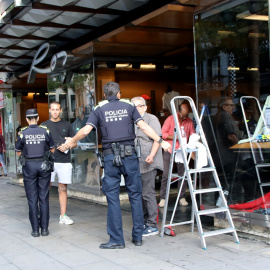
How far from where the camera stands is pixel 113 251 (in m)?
5.22

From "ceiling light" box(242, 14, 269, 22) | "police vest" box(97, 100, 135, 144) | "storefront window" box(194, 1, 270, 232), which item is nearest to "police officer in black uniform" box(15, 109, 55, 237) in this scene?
"police vest" box(97, 100, 135, 144)

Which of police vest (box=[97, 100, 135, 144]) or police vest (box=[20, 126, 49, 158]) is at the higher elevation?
police vest (box=[97, 100, 135, 144])

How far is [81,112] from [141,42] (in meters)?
2.14

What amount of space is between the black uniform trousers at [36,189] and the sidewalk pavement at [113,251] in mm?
269

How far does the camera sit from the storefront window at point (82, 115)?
9.38 meters

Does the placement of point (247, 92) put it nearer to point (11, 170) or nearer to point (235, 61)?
point (235, 61)

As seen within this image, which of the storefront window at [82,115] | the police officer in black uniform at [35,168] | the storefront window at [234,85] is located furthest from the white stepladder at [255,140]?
the storefront window at [82,115]

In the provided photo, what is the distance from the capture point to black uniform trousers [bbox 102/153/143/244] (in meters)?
5.31

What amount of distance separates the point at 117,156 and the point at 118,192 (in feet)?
1.51

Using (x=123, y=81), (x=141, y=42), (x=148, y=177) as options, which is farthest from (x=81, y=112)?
(x=148, y=177)

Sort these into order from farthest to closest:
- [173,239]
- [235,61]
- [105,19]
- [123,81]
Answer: [123,81] < [105,19] < [235,61] < [173,239]

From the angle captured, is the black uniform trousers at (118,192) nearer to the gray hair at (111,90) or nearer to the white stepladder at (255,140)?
the gray hair at (111,90)

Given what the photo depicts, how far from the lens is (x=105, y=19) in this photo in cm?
863

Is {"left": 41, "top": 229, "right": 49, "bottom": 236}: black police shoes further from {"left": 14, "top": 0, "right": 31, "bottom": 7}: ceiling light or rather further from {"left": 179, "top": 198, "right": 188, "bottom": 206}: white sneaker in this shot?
{"left": 14, "top": 0, "right": 31, "bottom": 7}: ceiling light
